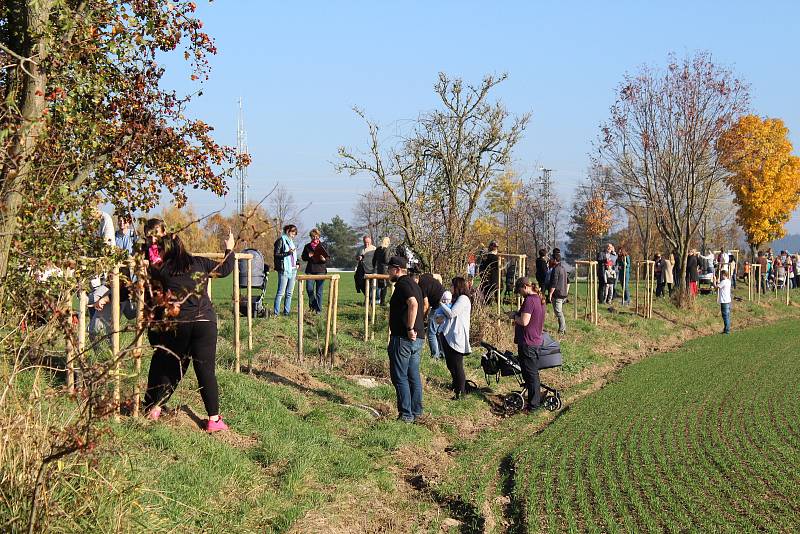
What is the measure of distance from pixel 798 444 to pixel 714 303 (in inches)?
959

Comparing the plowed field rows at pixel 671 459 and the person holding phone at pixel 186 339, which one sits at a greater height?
the person holding phone at pixel 186 339

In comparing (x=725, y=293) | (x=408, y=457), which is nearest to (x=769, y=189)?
(x=725, y=293)

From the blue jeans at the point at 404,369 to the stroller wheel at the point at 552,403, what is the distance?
108 inches

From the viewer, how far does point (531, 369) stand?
1416 cm

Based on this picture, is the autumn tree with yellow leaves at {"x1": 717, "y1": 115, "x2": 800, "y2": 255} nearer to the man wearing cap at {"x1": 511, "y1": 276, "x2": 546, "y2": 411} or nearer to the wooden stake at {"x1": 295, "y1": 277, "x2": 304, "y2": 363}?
the man wearing cap at {"x1": 511, "y1": 276, "x2": 546, "y2": 411}

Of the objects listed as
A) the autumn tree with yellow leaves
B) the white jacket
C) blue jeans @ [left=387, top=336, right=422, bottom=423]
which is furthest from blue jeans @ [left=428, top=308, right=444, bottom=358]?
the autumn tree with yellow leaves

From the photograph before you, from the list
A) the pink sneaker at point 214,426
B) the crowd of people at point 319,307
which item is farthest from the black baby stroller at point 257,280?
the pink sneaker at point 214,426

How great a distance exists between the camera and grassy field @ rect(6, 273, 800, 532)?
7.41m

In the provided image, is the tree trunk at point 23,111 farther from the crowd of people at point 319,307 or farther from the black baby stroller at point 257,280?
the black baby stroller at point 257,280

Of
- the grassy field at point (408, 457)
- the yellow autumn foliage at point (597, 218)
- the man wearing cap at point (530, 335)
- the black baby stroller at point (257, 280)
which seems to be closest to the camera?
the grassy field at point (408, 457)

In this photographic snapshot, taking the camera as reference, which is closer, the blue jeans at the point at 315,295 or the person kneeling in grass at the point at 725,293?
the blue jeans at the point at 315,295

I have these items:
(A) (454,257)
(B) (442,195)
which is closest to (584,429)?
(A) (454,257)

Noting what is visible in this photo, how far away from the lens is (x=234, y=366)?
42.8ft

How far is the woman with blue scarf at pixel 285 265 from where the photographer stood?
62.5 ft
